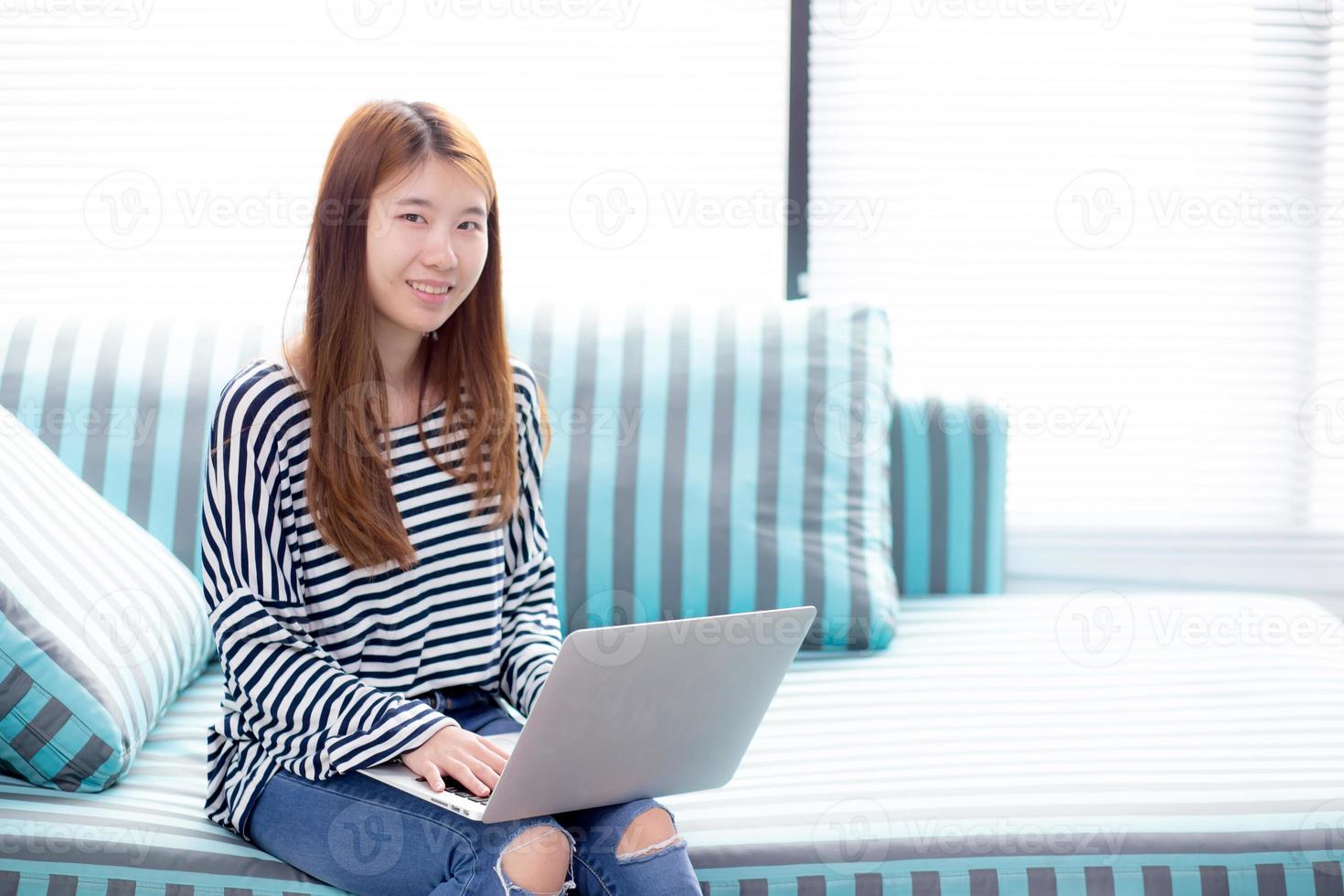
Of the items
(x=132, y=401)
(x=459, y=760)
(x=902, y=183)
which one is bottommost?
(x=459, y=760)

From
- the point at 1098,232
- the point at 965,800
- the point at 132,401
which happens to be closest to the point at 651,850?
the point at 965,800

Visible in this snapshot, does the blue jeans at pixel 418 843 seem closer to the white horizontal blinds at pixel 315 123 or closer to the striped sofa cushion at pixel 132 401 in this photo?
the striped sofa cushion at pixel 132 401

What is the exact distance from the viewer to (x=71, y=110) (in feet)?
7.01

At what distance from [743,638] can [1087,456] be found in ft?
5.08

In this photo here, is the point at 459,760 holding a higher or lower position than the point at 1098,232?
lower

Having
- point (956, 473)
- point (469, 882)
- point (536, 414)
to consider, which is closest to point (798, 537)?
point (956, 473)

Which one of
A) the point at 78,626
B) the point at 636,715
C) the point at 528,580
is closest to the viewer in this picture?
the point at 636,715

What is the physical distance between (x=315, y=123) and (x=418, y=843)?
1556mm

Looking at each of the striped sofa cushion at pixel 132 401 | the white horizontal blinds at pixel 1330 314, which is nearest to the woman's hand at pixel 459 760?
the striped sofa cushion at pixel 132 401

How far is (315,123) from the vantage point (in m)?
2.15

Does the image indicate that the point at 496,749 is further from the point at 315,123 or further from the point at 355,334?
the point at 315,123

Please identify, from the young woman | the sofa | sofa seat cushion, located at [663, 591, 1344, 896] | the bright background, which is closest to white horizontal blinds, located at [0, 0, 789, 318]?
the bright background

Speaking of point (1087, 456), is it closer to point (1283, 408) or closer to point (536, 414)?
point (1283, 408)

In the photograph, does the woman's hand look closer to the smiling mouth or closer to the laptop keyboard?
the laptop keyboard
